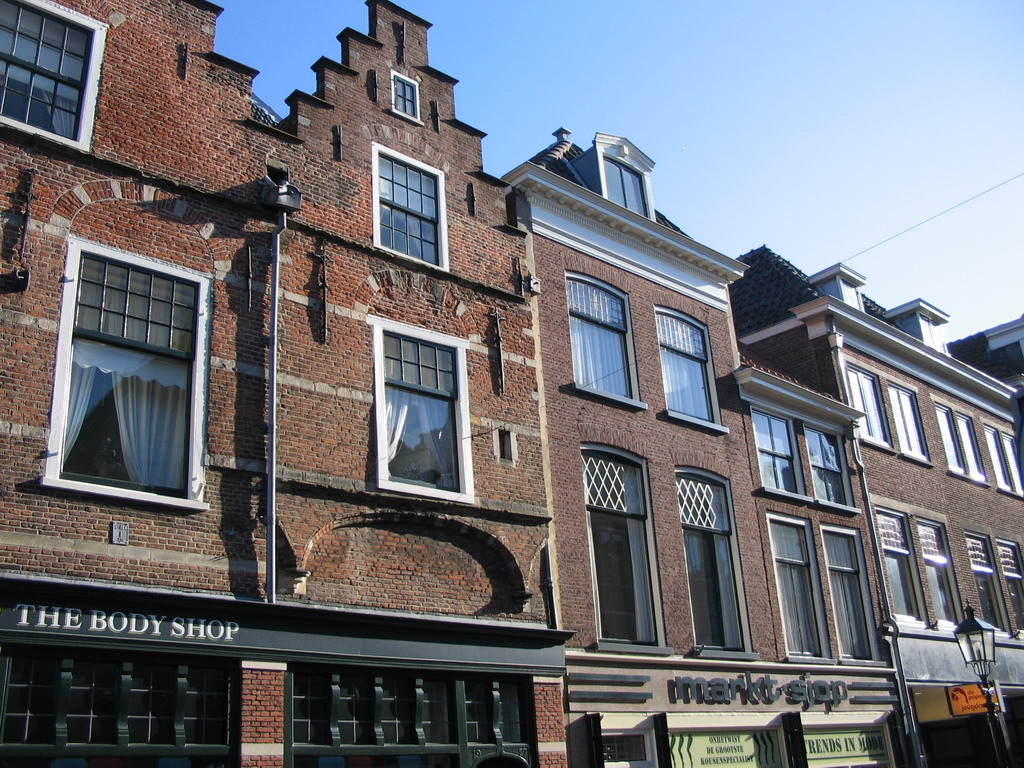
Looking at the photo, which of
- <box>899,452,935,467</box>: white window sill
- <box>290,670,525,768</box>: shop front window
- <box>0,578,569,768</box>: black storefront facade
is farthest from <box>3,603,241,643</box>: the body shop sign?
<box>899,452,935,467</box>: white window sill

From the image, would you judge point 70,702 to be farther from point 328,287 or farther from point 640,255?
point 640,255

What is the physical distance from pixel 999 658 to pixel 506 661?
50.2ft

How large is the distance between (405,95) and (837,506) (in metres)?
11.7

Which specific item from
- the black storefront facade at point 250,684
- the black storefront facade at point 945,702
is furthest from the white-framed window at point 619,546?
the black storefront facade at point 945,702

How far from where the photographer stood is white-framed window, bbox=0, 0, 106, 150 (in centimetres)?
1096

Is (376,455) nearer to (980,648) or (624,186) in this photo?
(624,186)

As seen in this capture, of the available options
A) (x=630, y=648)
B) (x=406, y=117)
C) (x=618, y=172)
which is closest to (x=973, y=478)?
(x=618, y=172)

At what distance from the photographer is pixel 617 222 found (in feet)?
58.2

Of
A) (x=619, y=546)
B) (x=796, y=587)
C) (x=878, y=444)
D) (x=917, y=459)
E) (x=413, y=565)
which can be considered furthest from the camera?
(x=917, y=459)

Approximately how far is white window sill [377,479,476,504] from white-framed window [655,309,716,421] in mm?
5727

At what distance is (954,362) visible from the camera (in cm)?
2614

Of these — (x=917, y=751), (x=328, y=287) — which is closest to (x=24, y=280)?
(x=328, y=287)

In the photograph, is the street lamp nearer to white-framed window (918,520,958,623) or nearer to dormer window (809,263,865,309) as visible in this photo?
white-framed window (918,520,958,623)

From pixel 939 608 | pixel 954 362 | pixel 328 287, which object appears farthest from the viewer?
pixel 954 362
